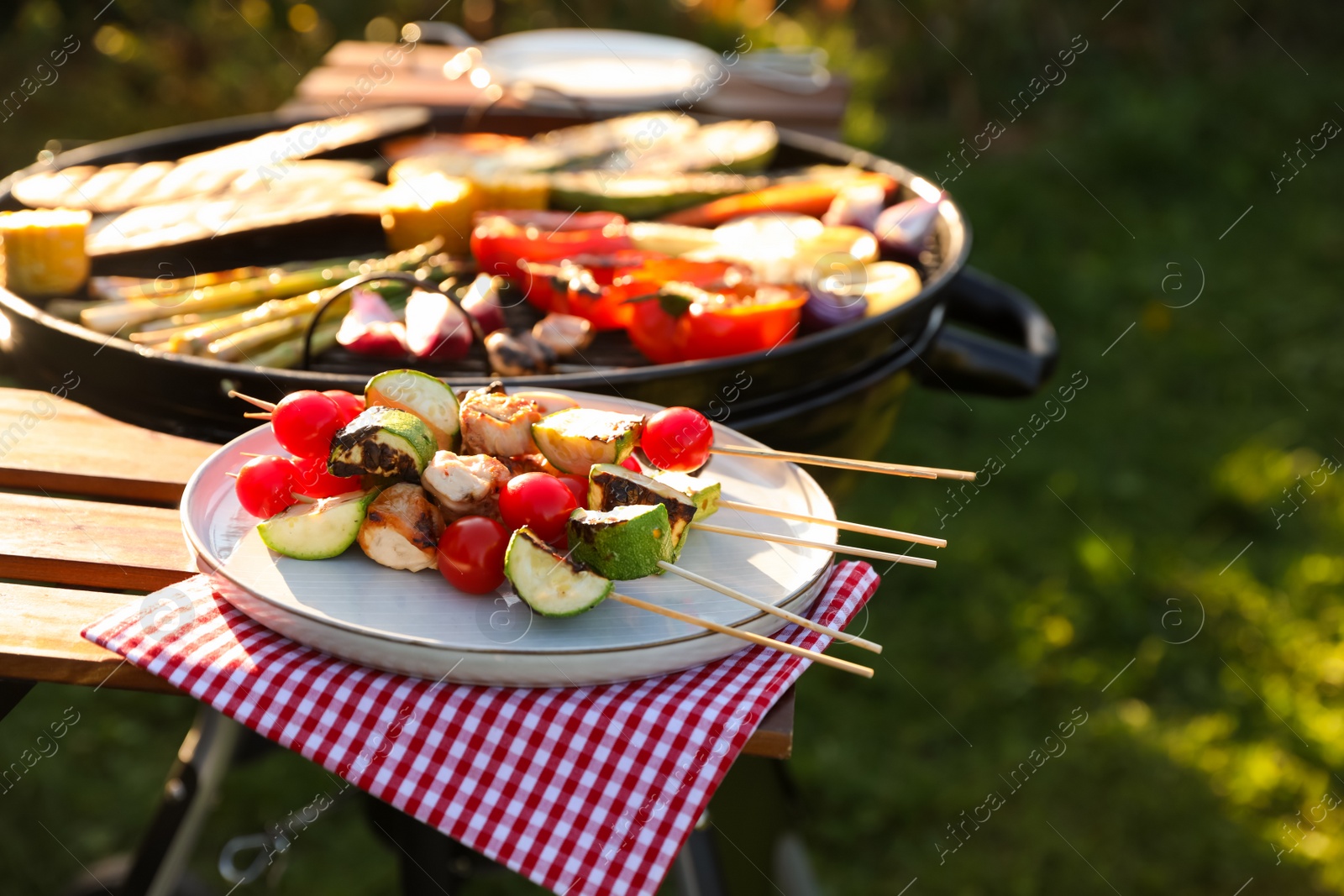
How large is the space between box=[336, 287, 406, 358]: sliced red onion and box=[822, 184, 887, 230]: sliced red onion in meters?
1.20

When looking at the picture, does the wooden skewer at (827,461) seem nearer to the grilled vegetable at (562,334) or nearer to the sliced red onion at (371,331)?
the grilled vegetable at (562,334)

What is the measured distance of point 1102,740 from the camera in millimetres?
3553

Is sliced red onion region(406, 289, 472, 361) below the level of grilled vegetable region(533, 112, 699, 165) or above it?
above

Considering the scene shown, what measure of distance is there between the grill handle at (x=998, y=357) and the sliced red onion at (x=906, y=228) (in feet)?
0.48

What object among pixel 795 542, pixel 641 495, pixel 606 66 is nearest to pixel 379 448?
pixel 641 495

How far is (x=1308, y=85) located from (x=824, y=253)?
682 centimetres

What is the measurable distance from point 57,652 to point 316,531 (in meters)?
0.33

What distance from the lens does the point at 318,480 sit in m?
1.52

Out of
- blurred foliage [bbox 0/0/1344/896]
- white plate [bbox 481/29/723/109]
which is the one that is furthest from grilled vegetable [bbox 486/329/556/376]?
white plate [bbox 481/29/723/109]

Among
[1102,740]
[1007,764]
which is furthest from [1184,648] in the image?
[1007,764]

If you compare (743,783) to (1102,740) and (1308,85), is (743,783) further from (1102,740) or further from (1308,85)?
(1308,85)

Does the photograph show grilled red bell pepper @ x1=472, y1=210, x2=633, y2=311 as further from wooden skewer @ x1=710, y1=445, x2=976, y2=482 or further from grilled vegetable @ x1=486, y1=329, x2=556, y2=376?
wooden skewer @ x1=710, y1=445, x2=976, y2=482

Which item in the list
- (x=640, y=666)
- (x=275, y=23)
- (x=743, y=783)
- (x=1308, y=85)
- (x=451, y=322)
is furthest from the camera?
(x=1308, y=85)

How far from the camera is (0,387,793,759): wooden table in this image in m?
1.34
